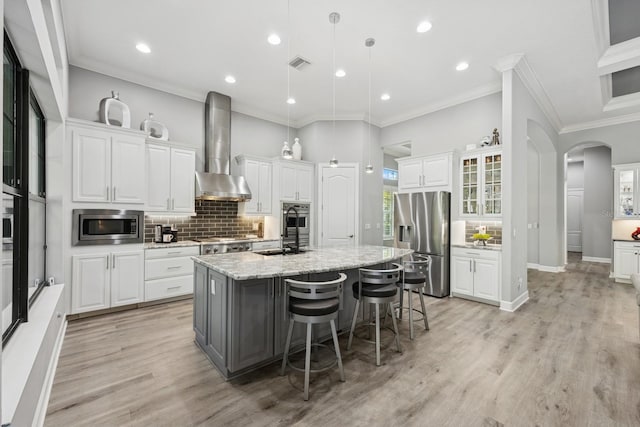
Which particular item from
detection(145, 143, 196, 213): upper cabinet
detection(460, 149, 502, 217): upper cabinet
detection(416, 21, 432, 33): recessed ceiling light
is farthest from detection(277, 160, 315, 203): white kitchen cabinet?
detection(416, 21, 432, 33): recessed ceiling light

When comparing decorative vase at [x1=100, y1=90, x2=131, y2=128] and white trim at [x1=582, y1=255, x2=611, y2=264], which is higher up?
decorative vase at [x1=100, y1=90, x2=131, y2=128]

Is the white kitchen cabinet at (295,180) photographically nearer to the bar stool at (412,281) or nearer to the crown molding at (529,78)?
the bar stool at (412,281)

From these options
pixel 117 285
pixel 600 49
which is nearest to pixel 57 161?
pixel 117 285

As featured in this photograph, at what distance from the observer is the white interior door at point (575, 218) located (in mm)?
9797

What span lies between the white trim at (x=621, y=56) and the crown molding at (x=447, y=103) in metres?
1.25

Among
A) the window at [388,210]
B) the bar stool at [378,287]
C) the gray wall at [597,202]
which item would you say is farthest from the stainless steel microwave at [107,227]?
the gray wall at [597,202]

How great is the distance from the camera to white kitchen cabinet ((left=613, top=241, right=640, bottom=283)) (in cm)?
572

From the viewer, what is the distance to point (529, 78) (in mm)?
4430

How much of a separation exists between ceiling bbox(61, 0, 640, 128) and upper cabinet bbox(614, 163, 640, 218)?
1.72 meters

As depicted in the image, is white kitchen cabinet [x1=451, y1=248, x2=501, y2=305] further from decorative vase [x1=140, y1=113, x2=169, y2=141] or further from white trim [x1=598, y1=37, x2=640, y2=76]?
decorative vase [x1=140, y1=113, x2=169, y2=141]

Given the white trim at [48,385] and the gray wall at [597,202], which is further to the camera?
the gray wall at [597,202]

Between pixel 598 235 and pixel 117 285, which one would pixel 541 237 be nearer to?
pixel 598 235

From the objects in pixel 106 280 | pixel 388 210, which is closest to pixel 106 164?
pixel 106 280

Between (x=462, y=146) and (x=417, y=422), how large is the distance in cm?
452
